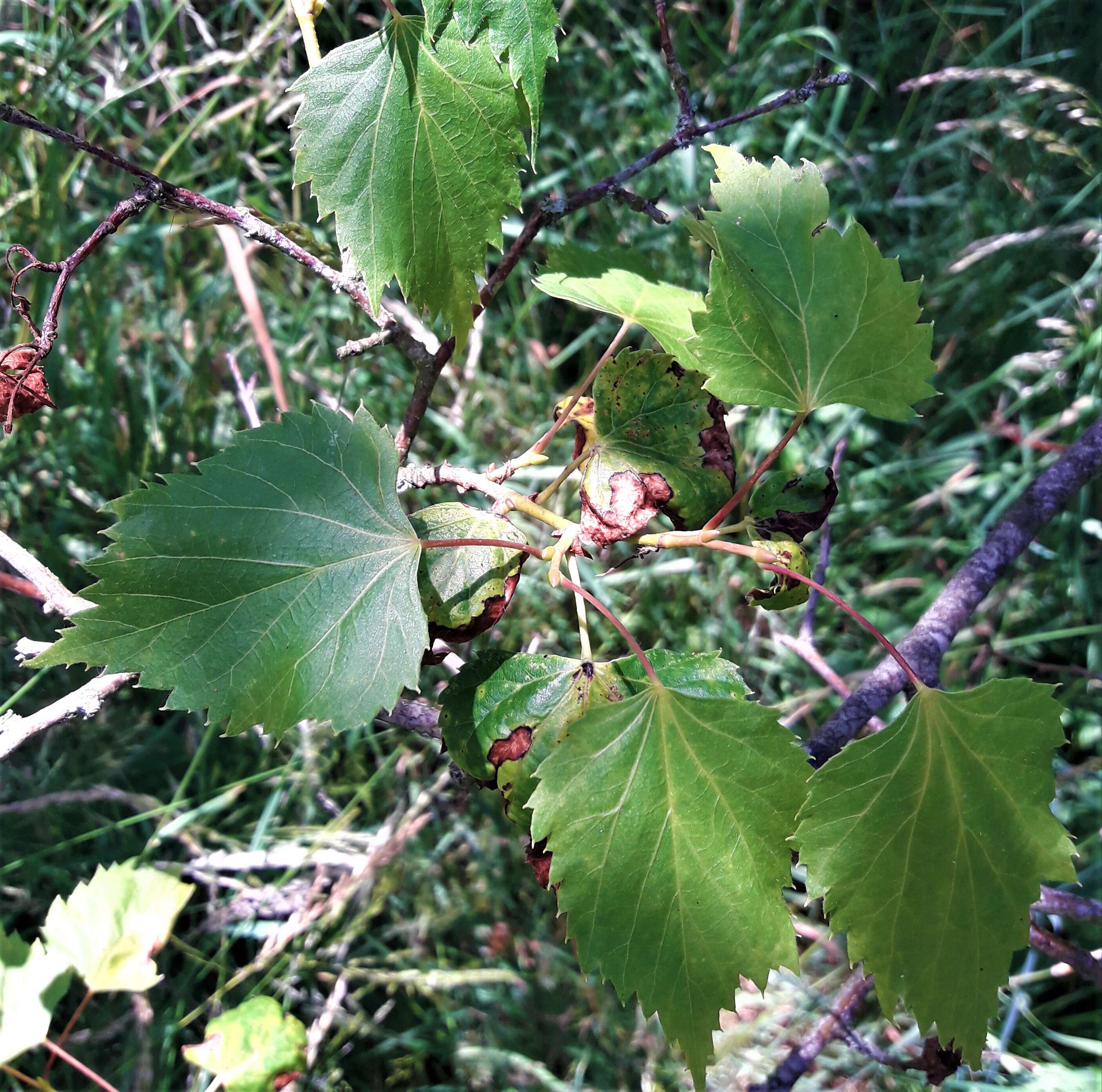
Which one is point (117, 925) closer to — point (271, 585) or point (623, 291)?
point (271, 585)

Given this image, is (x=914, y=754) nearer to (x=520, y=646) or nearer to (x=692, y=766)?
(x=692, y=766)

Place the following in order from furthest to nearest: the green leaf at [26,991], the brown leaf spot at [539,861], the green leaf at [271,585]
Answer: the green leaf at [26,991], the brown leaf spot at [539,861], the green leaf at [271,585]

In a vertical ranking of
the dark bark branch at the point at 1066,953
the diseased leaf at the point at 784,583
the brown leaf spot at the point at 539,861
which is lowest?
the dark bark branch at the point at 1066,953

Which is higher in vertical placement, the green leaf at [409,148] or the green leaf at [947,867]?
the green leaf at [409,148]

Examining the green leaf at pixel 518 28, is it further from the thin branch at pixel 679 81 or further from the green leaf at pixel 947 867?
the green leaf at pixel 947 867

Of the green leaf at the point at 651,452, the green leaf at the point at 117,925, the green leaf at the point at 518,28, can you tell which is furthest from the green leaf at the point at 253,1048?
the green leaf at the point at 518,28

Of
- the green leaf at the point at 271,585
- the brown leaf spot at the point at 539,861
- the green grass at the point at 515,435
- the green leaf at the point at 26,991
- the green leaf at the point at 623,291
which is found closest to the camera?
the green leaf at the point at 271,585

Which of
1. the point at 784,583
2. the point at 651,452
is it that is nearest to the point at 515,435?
the point at 651,452
